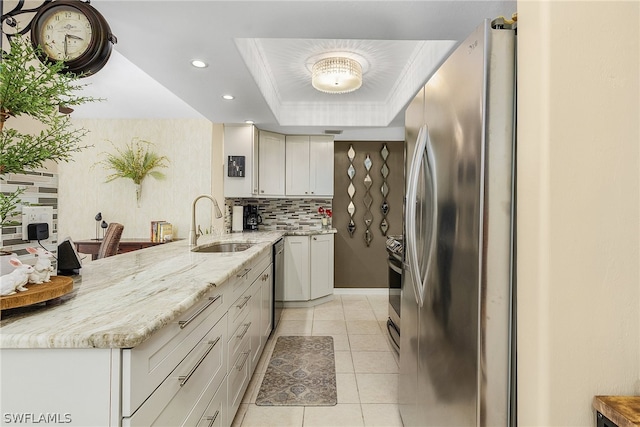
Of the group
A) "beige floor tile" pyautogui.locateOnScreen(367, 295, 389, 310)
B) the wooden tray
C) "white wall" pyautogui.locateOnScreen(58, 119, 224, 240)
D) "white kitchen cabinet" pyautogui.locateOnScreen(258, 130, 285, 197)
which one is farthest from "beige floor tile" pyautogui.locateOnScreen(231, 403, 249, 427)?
"white wall" pyautogui.locateOnScreen(58, 119, 224, 240)

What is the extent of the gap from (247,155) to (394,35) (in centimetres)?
249

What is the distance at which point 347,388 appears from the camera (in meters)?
2.23

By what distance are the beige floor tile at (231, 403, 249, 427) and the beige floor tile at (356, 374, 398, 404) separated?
2.50 ft

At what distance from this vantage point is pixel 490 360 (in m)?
1.01

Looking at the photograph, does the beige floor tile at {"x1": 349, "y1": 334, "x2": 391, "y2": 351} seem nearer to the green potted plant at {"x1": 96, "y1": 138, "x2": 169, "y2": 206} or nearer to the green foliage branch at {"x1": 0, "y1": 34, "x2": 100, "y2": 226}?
the green foliage branch at {"x1": 0, "y1": 34, "x2": 100, "y2": 226}

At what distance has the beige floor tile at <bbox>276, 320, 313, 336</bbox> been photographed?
3.25 meters

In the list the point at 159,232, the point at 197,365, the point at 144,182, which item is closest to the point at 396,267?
the point at 197,365

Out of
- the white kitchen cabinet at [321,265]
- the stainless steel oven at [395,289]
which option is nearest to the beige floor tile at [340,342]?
the stainless steel oven at [395,289]

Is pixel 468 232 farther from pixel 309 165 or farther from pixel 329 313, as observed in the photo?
pixel 309 165

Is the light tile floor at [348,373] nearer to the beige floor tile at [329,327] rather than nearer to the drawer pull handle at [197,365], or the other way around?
the beige floor tile at [329,327]

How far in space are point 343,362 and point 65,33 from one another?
2.65 m

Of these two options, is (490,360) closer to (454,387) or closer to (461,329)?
(461,329)

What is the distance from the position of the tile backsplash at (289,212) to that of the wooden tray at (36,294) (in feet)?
11.8

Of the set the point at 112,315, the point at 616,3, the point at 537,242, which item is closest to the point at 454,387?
the point at 537,242
